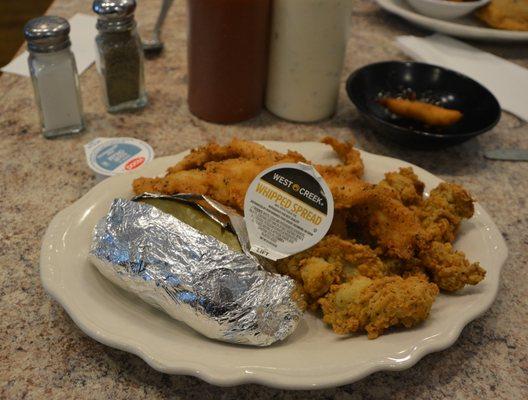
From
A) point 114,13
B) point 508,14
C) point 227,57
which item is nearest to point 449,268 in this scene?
point 227,57

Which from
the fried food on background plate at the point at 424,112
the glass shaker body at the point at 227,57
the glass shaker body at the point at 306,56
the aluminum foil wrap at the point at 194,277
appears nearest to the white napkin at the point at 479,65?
the fried food on background plate at the point at 424,112

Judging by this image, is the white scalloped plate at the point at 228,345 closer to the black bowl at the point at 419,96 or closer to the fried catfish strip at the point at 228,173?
the fried catfish strip at the point at 228,173

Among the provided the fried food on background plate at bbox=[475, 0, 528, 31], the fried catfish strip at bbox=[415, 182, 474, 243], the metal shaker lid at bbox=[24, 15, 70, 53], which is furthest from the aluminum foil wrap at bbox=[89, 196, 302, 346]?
the fried food on background plate at bbox=[475, 0, 528, 31]

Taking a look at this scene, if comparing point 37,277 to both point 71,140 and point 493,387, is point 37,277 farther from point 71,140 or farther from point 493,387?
point 493,387

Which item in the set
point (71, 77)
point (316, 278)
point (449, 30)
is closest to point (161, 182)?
point (316, 278)

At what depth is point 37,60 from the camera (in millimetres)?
1145

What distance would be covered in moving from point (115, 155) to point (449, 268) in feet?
2.24

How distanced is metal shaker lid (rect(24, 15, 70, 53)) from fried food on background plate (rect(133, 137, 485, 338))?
398 millimetres

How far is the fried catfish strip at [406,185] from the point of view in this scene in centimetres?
93

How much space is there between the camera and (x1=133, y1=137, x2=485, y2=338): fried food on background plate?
0.73 m

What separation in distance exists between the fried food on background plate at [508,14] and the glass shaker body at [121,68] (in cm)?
117

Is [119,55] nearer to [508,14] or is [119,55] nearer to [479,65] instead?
[479,65]

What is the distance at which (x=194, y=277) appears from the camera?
0.70 metres

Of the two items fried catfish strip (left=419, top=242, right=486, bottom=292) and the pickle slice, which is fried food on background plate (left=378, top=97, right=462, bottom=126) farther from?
the pickle slice
